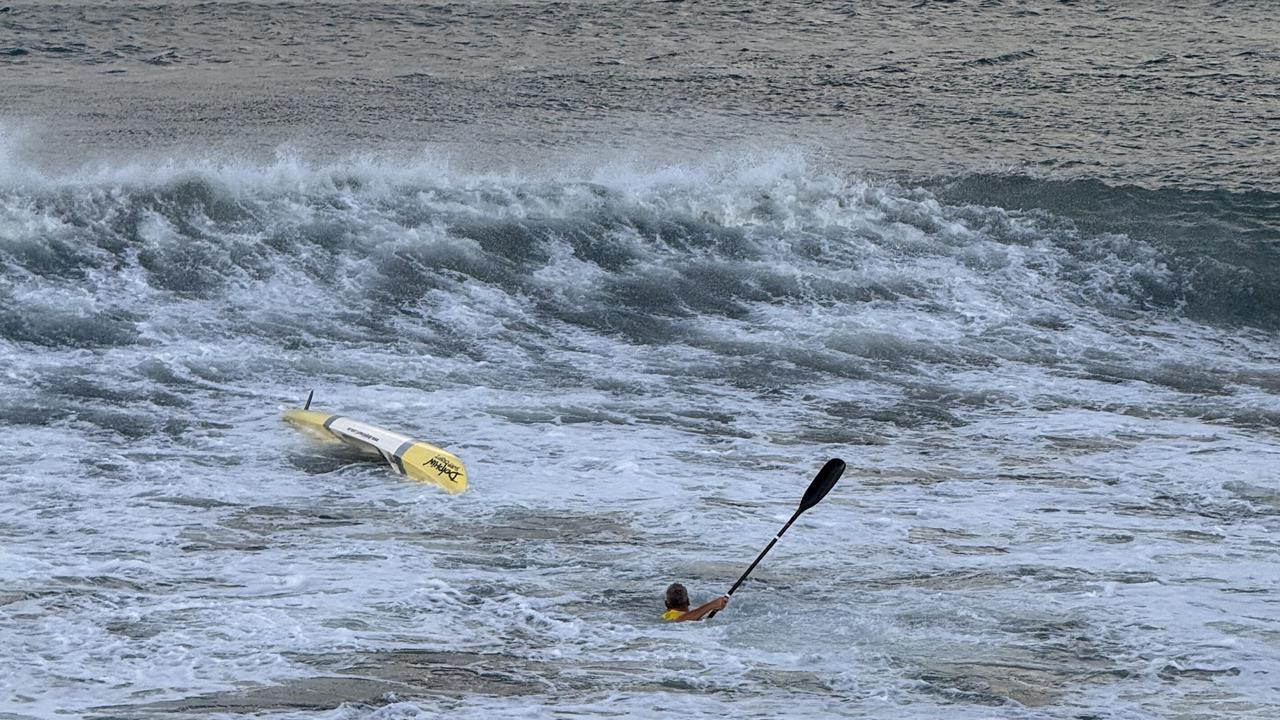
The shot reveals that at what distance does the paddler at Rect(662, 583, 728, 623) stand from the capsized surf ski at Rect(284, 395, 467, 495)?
279 centimetres

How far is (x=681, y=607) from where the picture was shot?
Result: 31.8ft

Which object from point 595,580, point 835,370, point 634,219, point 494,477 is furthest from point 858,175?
point 595,580

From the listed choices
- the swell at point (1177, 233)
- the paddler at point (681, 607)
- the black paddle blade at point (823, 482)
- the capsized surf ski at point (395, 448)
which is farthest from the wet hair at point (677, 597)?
the swell at point (1177, 233)

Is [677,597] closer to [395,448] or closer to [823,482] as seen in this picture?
[823,482]

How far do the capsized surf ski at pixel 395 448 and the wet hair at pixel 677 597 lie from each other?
279cm

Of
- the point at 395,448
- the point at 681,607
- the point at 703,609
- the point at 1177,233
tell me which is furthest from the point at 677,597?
the point at 1177,233

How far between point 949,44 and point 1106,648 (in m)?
18.1

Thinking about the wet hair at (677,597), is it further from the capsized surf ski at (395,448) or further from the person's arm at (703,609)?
the capsized surf ski at (395,448)

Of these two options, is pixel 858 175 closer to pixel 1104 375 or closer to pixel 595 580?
pixel 1104 375

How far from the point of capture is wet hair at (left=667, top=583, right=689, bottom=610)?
9656 mm

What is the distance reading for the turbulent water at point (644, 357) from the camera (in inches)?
371

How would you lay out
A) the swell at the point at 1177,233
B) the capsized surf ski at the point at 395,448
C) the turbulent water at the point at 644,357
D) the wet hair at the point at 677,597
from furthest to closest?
the swell at the point at 1177,233 < the capsized surf ski at the point at 395,448 < the wet hair at the point at 677,597 < the turbulent water at the point at 644,357

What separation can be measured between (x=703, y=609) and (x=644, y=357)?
5.97 m

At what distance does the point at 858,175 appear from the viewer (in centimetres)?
2031
